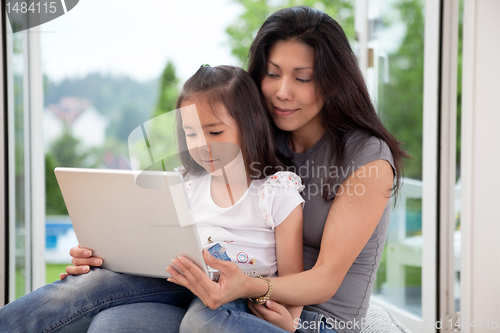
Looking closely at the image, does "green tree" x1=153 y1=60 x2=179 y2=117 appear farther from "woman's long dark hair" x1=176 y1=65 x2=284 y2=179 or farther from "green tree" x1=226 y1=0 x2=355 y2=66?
"woman's long dark hair" x1=176 y1=65 x2=284 y2=179

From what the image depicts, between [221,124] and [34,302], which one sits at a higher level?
[221,124]

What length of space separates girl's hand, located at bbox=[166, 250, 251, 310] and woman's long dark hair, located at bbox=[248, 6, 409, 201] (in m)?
0.41

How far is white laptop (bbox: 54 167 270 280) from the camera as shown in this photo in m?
0.82

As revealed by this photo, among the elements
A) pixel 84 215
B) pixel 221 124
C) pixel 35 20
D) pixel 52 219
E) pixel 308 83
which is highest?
pixel 35 20

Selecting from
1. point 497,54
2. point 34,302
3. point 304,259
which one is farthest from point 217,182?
point 497,54

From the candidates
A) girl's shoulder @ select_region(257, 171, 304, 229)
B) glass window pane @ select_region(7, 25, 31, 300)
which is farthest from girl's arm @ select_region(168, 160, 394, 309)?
glass window pane @ select_region(7, 25, 31, 300)

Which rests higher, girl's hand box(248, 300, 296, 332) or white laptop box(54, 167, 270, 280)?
white laptop box(54, 167, 270, 280)

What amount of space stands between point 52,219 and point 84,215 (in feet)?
14.4

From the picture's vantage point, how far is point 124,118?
15.4 feet

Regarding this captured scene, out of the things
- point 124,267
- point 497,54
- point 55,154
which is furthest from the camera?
point 55,154

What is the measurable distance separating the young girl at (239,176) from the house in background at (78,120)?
3.65 m

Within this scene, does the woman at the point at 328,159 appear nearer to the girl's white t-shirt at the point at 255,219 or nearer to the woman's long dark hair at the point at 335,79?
the woman's long dark hair at the point at 335,79

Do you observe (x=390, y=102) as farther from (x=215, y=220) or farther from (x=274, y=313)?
(x=274, y=313)

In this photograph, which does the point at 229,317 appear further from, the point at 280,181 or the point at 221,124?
the point at 221,124
